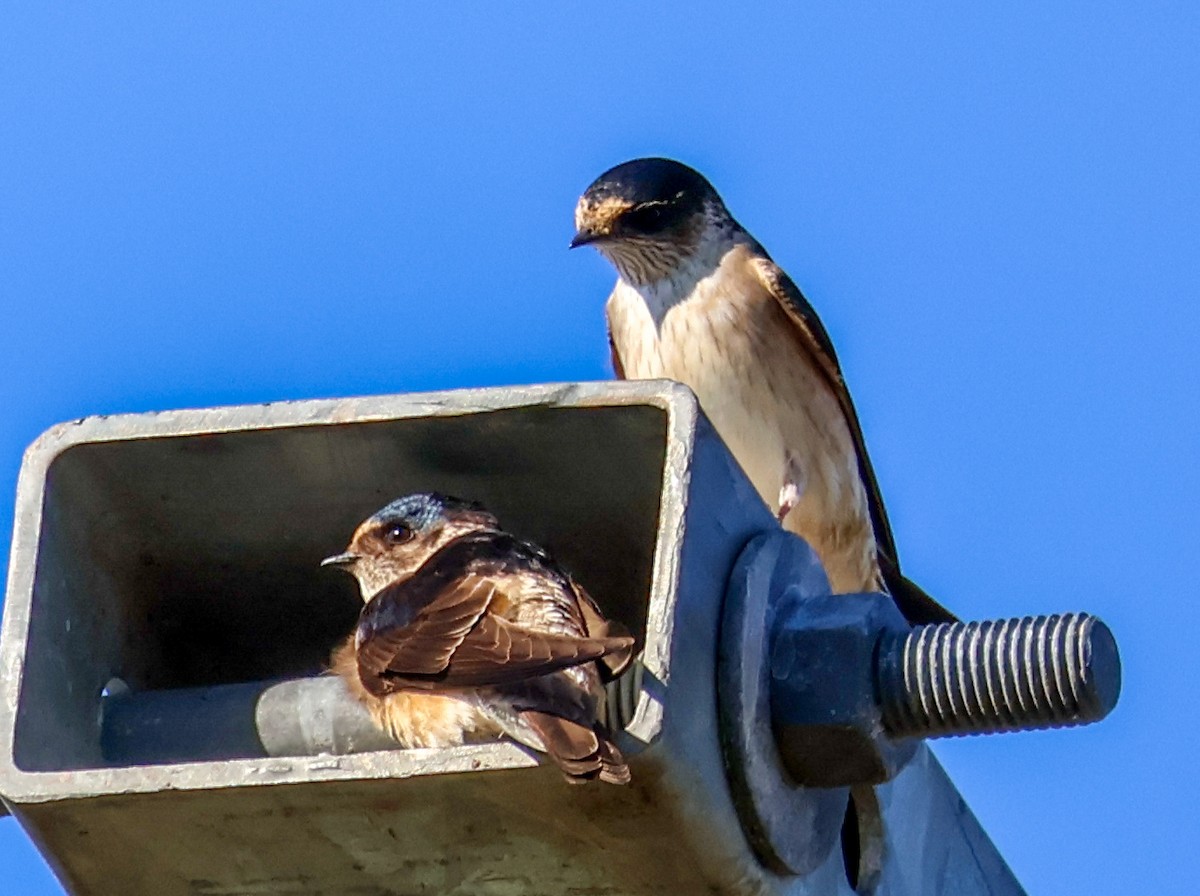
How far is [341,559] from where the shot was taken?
381 centimetres

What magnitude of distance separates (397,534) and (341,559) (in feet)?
0.40

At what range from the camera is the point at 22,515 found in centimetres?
316

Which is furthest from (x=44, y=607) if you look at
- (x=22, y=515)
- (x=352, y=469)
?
(x=352, y=469)

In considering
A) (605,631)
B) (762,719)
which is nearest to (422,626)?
(605,631)

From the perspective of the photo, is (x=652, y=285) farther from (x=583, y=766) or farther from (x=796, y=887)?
(x=583, y=766)

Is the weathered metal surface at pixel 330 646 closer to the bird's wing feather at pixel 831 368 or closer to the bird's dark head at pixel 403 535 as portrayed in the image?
the bird's dark head at pixel 403 535

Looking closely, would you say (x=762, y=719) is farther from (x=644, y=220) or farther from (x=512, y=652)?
(x=644, y=220)

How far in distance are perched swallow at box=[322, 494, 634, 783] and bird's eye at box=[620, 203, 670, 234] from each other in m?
2.12

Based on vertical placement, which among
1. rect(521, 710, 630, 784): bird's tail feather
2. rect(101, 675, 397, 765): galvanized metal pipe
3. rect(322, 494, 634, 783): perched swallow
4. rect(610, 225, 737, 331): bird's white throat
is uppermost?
rect(521, 710, 630, 784): bird's tail feather

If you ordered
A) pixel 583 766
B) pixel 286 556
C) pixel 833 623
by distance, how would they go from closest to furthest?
pixel 583 766 → pixel 833 623 → pixel 286 556

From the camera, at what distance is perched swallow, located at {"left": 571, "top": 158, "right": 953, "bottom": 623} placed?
5668 mm

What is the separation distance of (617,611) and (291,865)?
3.78ft

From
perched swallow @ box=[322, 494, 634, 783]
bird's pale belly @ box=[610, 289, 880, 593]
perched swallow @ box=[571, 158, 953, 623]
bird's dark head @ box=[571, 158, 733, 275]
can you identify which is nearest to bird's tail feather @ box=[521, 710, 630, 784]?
perched swallow @ box=[322, 494, 634, 783]

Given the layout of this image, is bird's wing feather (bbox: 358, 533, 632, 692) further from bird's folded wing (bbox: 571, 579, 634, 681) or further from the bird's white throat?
the bird's white throat
